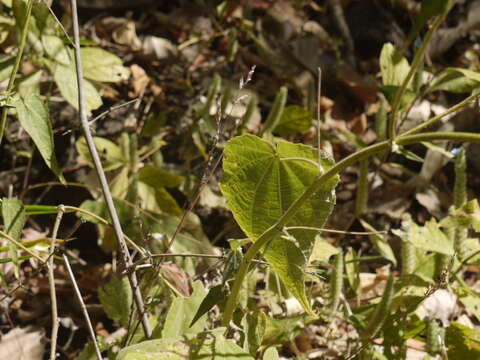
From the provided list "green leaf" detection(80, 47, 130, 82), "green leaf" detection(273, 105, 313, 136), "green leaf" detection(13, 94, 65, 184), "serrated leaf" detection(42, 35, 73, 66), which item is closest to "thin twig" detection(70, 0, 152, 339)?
"green leaf" detection(13, 94, 65, 184)

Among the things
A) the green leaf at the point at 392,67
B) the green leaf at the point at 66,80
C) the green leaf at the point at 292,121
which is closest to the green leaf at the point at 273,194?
the green leaf at the point at 66,80

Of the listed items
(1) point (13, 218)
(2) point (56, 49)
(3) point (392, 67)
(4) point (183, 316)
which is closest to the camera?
(4) point (183, 316)

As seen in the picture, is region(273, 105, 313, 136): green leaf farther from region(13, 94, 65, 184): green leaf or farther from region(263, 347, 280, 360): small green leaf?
region(263, 347, 280, 360): small green leaf

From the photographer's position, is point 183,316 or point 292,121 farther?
point 292,121

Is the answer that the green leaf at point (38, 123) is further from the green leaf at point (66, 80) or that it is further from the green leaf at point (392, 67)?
the green leaf at point (392, 67)

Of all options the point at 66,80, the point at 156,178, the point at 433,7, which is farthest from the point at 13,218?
the point at 433,7

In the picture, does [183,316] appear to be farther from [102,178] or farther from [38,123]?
[38,123]

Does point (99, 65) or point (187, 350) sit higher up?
point (99, 65)

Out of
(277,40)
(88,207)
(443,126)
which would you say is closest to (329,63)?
(277,40)
